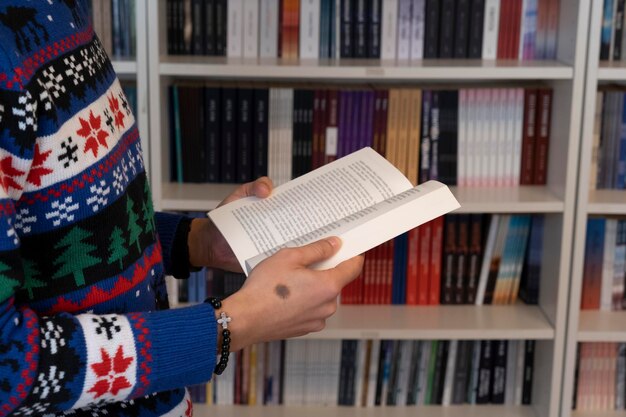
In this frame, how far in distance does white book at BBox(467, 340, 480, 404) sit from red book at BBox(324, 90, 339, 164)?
59 centimetres

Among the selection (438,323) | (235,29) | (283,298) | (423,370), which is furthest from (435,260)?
(283,298)

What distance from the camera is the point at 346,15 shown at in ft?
6.57

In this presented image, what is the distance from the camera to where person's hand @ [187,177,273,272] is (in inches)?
46.4

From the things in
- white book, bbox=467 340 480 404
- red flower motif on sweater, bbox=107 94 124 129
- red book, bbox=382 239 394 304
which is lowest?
white book, bbox=467 340 480 404

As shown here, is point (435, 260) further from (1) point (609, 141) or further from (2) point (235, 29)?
(2) point (235, 29)

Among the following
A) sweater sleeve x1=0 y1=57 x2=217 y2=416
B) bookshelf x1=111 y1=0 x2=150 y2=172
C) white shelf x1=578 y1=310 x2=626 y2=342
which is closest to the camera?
sweater sleeve x1=0 y1=57 x2=217 y2=416

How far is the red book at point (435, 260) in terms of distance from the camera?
82.8 inches

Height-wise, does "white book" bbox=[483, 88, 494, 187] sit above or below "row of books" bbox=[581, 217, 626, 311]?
above

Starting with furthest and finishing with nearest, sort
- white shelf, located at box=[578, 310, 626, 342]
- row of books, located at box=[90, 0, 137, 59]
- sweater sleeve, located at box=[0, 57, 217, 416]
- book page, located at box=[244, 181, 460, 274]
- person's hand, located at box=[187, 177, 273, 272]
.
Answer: white shelf, located at box=[578, 310, 626, 342] → row of books, located at box=[90, 0, 137, 59] → person's hand, located at box=[187, 177, 273, 272] → book page, located at box=[244, 181, 460, 274] → sweater sleeve, located at box=[0, 57, 217, 416]

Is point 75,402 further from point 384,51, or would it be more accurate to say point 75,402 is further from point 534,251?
point 534,251

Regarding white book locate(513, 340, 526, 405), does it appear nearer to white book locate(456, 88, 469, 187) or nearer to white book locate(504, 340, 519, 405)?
white book locate(504, 340, 519, 405)

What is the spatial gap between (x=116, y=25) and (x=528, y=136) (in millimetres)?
956

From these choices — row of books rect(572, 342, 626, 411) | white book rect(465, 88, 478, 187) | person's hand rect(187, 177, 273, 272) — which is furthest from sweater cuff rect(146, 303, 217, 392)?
row of books rect(572, 342, 626, 411)

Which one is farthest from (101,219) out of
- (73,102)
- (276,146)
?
(276,146)
